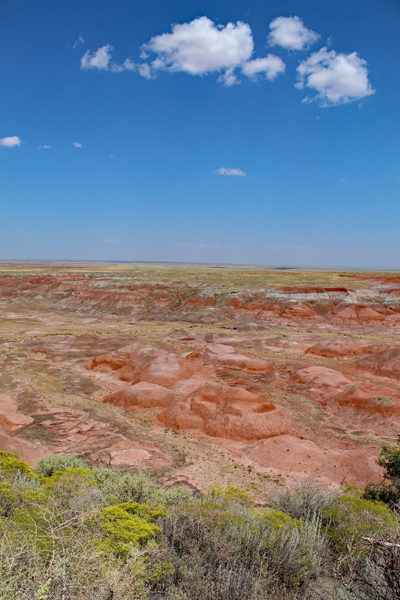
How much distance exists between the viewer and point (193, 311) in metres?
72.7

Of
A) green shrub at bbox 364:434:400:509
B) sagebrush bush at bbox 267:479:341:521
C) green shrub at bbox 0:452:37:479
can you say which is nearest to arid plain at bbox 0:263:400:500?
green shrub at bbox 364:434:400:509

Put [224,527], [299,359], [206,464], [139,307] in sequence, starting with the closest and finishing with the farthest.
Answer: [224,527]
[206,464]
[299,359]
[139,307]

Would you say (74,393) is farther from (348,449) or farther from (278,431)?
(348,449)

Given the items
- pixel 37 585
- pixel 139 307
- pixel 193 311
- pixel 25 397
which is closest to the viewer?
pixel 37 585

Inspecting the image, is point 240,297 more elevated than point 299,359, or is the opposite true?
point 240,297

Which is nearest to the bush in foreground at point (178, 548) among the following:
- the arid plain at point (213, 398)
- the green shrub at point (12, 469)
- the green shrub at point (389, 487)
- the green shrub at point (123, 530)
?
the green shrub at point (123, 530)

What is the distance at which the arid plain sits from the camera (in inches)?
715

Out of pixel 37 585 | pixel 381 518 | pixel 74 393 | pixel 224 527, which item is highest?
pixel 37 585

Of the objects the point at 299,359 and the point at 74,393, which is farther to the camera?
the point at 299,359

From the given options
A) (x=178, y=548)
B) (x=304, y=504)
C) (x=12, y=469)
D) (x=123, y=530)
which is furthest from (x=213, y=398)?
(x=123, y=530)

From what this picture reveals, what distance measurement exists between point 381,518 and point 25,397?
26218mm

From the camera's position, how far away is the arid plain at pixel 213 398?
59.6 feet

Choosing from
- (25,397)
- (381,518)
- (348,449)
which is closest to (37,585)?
(381,518)

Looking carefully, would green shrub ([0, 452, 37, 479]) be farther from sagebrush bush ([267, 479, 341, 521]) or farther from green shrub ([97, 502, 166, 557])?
sagebrush bush ([267, 479, 341, 521])
